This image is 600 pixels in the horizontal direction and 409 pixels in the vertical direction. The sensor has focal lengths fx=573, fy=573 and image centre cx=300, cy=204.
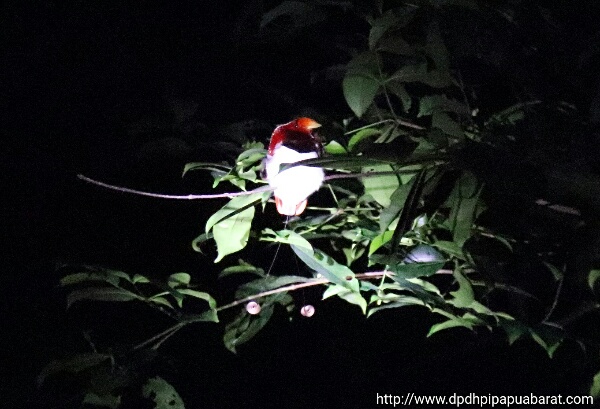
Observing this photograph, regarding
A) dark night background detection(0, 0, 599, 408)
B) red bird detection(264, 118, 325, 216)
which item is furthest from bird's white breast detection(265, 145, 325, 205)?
dark night background detection(0, 0, 599, 408)

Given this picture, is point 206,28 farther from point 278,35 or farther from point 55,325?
point 55,325

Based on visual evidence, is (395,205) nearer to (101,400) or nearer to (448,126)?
(448,126)

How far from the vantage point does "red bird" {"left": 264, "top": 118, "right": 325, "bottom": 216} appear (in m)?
0.69

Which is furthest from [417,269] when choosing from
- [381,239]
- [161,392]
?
[161,392]

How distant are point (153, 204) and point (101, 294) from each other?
606mm

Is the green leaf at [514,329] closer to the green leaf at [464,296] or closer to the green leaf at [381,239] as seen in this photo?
the green leaf at [464,296]

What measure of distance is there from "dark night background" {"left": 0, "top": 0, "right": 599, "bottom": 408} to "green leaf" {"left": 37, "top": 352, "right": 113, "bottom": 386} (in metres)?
0.44

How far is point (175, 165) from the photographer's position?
1366 mm

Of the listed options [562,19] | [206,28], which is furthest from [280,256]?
[562,19]

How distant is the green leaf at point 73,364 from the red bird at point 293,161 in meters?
0.33

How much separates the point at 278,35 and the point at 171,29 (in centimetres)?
59

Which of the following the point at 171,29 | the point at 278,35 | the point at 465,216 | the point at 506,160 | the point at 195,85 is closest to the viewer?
the point at 506,160

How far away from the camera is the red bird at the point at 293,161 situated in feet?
2.26

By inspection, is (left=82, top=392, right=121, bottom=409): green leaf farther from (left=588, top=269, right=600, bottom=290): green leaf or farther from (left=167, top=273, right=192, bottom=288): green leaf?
(left=588, top=269, right=600, bottom=290): green leaf
